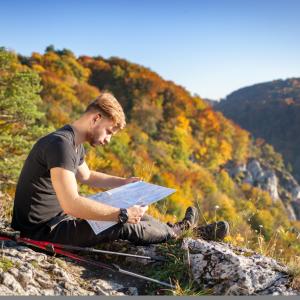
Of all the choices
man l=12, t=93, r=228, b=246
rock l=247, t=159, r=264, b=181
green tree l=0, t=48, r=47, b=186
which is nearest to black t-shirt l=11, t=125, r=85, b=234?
man l=12, t=93, r=228, b=246

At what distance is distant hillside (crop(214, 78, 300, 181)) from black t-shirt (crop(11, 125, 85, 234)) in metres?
90.9

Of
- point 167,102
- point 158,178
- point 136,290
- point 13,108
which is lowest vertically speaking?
point 158,178

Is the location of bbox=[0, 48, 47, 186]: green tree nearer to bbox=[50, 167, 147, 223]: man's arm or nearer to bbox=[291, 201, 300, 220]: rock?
bbox=[50, 167, 147, 223]: man's arm

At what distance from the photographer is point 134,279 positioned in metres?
2.93

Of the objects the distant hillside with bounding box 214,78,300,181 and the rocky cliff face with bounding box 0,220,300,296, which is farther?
the distant hillside with bounding box 214,78,300,181

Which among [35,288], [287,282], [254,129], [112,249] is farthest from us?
[254,129]

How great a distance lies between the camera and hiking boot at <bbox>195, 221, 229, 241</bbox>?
338cm

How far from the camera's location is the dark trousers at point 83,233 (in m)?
3.02

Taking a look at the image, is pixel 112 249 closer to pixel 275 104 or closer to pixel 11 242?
pixel 11 242

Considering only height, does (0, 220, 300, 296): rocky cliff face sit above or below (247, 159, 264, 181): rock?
above

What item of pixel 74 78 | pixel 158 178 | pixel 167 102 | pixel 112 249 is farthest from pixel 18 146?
pixel 167 102

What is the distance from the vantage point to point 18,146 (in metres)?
12.3

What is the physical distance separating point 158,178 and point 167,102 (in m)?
24.7

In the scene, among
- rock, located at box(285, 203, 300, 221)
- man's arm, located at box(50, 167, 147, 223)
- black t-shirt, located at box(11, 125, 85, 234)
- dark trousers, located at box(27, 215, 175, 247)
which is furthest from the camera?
rock, located at box(285, 203, 300, 221)
